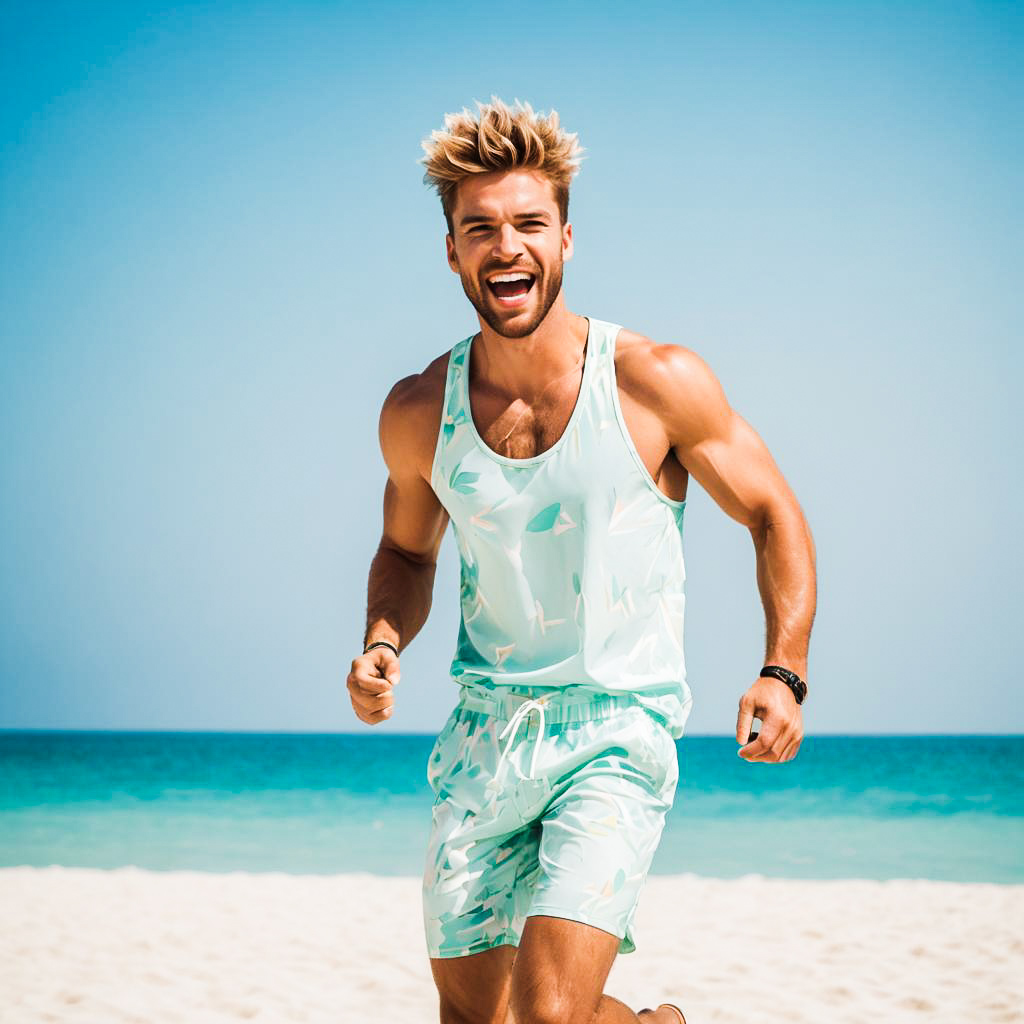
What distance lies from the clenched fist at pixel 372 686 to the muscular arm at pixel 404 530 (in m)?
0.23

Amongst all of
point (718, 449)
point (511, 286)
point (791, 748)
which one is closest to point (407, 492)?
point (511, 286)

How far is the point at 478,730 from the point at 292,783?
3186cm

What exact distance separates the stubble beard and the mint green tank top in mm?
177

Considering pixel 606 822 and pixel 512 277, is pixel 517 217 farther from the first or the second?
pixel 606 822

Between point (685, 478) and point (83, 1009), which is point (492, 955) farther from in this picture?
point (83, 1009)

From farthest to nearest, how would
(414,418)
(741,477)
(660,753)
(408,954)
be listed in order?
1. (408,954)
2. (414,418)
3. (741,477)
4. (660,753)

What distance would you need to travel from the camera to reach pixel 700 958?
841 centimetres

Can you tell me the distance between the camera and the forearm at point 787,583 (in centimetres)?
330

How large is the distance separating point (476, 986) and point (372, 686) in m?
0.80

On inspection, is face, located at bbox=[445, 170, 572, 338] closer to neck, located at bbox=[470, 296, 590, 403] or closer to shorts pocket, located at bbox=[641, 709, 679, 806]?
neck, located at bbox=[470, 296, 590, 403]

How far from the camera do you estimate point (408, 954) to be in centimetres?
873

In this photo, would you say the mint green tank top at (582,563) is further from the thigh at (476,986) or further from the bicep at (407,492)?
the thigh at (476,986)

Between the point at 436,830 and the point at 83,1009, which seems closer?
the point at 436,830

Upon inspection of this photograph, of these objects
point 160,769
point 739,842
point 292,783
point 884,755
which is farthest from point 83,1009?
point 884,755
